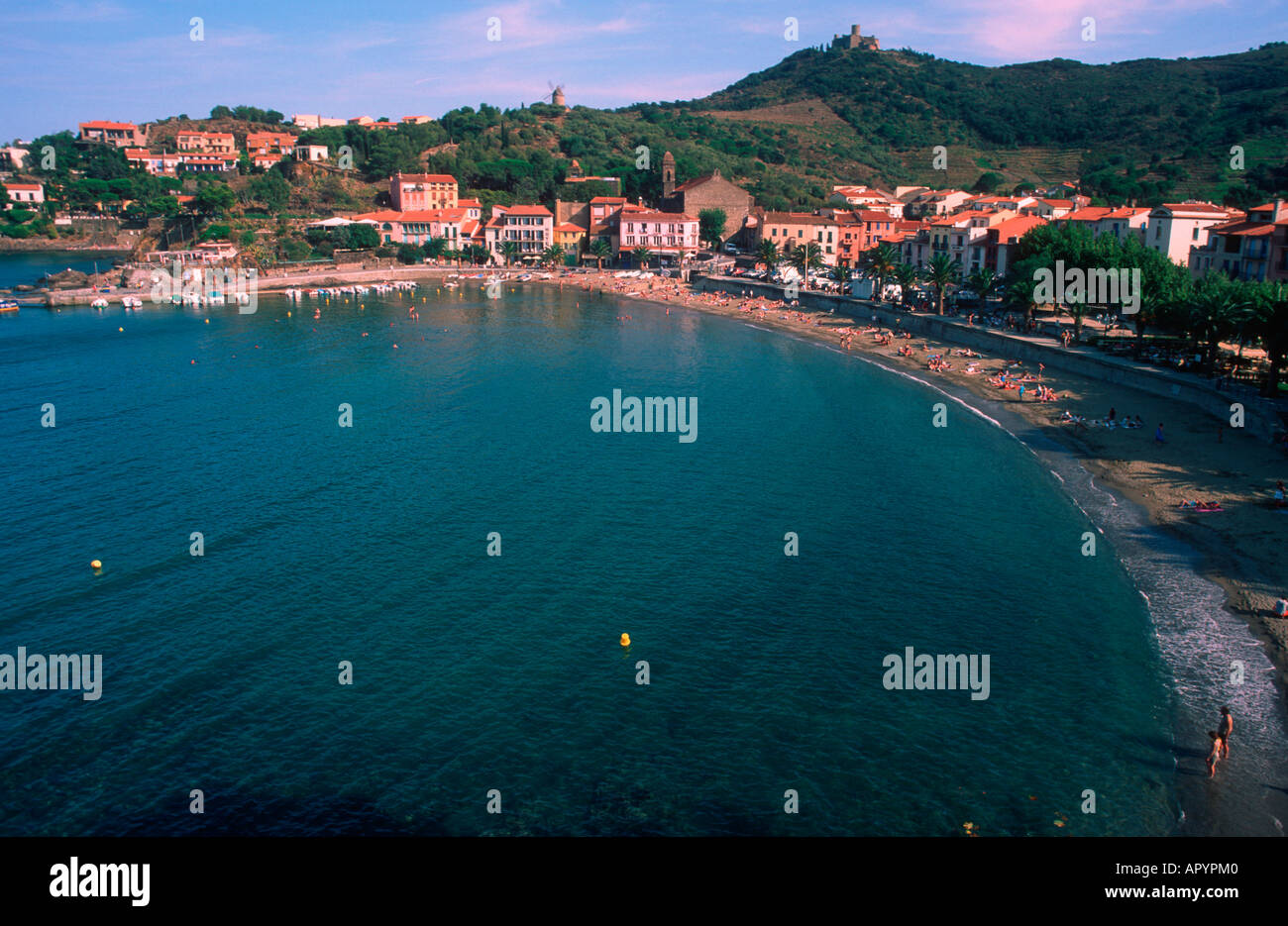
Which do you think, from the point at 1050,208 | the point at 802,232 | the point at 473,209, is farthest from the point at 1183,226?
the point at 473,209

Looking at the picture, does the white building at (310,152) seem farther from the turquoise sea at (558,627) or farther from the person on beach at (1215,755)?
the person on beach at (1215,755)

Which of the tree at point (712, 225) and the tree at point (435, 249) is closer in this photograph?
the tree at point (712, 225)

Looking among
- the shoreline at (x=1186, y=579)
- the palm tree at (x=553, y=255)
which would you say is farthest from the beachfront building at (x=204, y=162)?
the shoreline at (x=1186, y=579)

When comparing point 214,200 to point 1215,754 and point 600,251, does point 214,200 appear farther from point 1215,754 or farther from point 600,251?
point 1215,754

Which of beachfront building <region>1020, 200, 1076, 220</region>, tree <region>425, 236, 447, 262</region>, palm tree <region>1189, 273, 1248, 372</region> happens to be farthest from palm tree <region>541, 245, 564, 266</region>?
palm tree <region>1189, 273, 1248, 372</region>

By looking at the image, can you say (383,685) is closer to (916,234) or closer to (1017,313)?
(1017,313)
